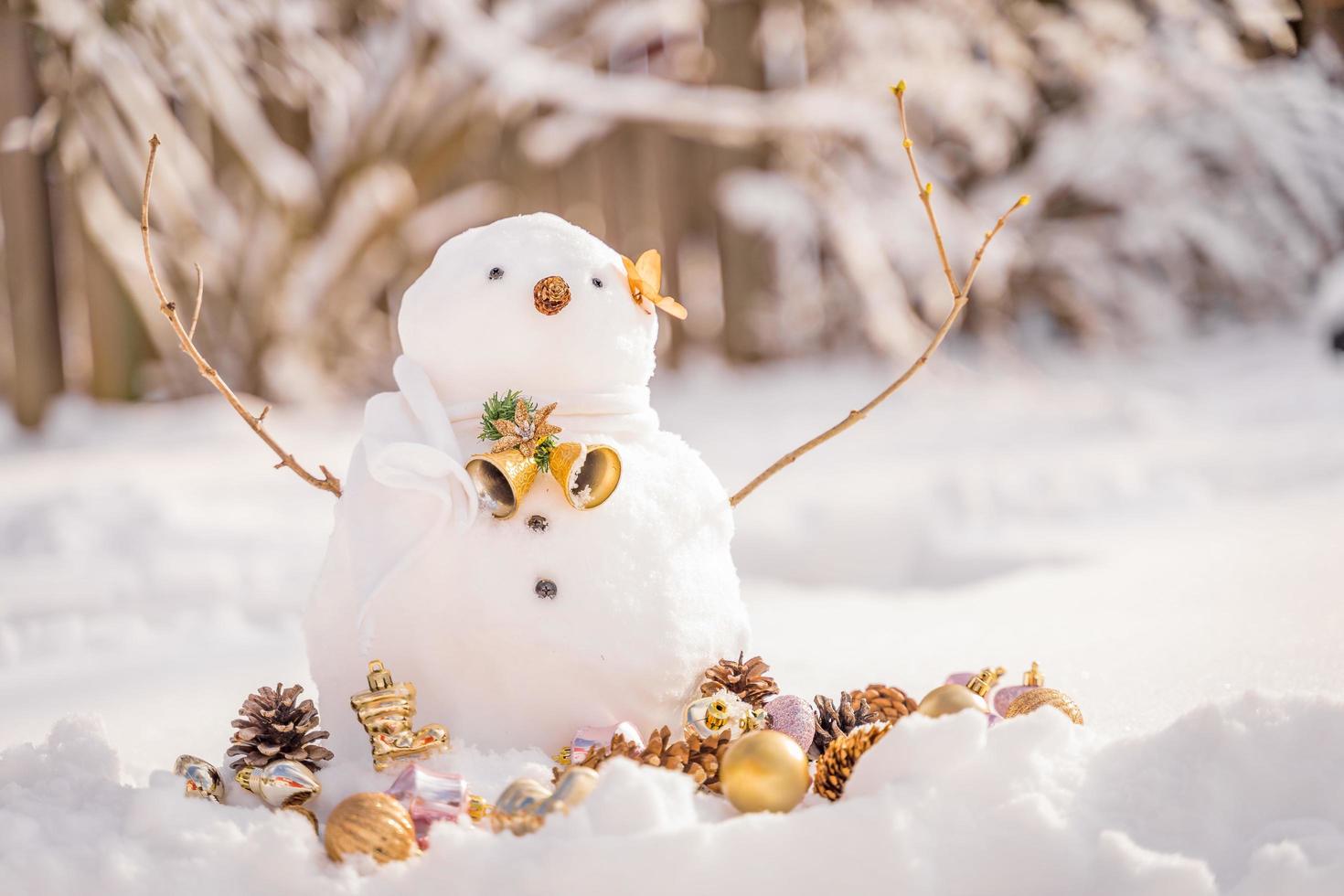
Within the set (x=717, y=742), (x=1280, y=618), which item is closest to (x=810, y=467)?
(x=1280, y=618)

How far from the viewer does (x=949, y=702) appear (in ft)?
3.01

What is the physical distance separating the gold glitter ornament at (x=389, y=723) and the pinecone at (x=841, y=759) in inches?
11.7

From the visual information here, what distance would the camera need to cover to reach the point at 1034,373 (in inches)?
155

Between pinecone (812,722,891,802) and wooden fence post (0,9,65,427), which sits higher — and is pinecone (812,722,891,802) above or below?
above

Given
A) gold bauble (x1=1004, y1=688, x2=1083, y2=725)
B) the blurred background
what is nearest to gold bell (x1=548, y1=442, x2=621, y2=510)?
gold bauble (x1=1004, y1=688, x2=1083, y2=725)

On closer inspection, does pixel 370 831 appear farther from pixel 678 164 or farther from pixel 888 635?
pixel 678 164

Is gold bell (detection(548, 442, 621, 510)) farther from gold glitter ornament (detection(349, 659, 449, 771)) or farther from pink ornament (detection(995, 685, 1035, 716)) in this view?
pink ornament (detection(995, 685, 1035, 716))

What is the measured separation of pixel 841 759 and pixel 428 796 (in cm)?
29

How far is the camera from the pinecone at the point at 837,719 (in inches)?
39.0

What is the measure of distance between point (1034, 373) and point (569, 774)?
3.43 m

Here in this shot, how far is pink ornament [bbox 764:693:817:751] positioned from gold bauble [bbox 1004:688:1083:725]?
0.59 ft

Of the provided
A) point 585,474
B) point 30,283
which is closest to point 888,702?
point 585,474

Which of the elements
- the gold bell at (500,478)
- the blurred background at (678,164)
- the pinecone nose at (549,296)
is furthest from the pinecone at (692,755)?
the blurred background at (678,164)

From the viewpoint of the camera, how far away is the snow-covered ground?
2.29 feet
